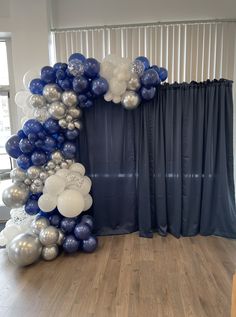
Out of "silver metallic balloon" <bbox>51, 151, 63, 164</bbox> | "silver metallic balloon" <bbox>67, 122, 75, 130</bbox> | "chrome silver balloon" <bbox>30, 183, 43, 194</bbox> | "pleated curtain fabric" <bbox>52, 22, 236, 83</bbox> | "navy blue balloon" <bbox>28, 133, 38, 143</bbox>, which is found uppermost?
"pleated curtain fabric" <bbox>52, 22, 236, 83</bbox>

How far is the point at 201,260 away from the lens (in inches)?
97.7

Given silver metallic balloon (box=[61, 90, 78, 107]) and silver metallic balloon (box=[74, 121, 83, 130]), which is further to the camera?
silver metallic balloon (box=[74, 121, 83, 130])

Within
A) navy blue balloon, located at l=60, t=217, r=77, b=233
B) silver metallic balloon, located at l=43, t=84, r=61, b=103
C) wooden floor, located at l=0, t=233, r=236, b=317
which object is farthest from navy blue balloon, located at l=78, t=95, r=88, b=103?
wooden floor, located at l=0, t=233, r=236, b=317

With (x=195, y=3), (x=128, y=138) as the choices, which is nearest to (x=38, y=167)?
(x=128, y=138)

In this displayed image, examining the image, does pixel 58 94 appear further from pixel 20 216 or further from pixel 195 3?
pixel 195 3

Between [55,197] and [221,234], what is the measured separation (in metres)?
1.94

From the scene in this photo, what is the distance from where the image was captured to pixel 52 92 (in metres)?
2.49

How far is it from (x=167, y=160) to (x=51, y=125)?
1347mm

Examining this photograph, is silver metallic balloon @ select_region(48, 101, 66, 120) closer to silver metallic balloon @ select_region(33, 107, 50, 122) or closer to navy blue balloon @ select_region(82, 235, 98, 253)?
silver metallic balloon @ select_region(33, 107, 50, 122)

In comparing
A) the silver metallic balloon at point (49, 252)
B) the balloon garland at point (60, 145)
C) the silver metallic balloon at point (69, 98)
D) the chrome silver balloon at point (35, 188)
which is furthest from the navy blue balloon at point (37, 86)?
the silver metallic balloon at point (49, 252)

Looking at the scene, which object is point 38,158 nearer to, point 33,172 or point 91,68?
point 33,172

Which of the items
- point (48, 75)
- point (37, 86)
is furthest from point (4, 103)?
point (48, 75)

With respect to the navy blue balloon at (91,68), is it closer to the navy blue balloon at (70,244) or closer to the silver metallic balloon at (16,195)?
the silver metallic balloon at (16,195)

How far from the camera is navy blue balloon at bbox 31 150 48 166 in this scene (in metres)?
2.53
